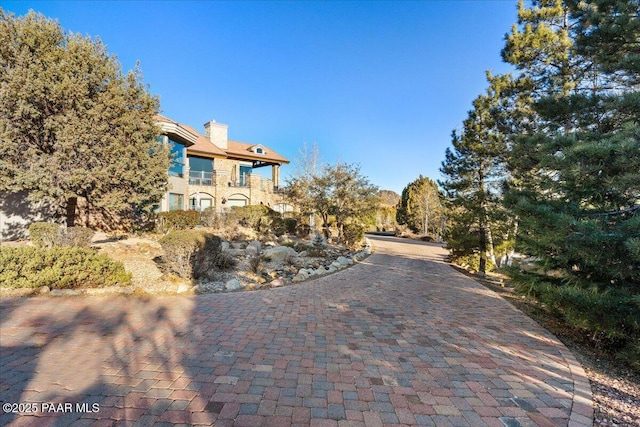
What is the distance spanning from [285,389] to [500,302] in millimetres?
5853

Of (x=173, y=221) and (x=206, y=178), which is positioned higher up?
(x=206, y=178)

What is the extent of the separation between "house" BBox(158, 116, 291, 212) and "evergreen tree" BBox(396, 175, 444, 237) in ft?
46.9

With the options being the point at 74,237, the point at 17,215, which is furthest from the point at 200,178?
the point at 74,237

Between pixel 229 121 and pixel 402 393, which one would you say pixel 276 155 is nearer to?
pixel 229 121

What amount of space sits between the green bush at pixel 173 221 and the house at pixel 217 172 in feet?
7.77

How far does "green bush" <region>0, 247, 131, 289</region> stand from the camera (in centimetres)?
561

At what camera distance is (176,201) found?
57.8ft

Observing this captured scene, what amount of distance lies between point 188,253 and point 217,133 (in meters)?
21.8

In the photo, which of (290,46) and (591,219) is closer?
(591,219)

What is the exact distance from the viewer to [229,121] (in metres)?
26.9

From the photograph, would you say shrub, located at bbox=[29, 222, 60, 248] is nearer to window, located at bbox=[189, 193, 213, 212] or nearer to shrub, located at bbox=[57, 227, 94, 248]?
shrub, located at bbox=[57, 227, 94, 248]

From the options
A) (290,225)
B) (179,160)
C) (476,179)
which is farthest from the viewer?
(290,225)

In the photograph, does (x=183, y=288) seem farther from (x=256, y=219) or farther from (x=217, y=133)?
(x=217, y=133)

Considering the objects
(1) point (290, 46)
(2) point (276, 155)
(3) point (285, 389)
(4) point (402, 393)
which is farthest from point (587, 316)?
(2) point (276, 155)
